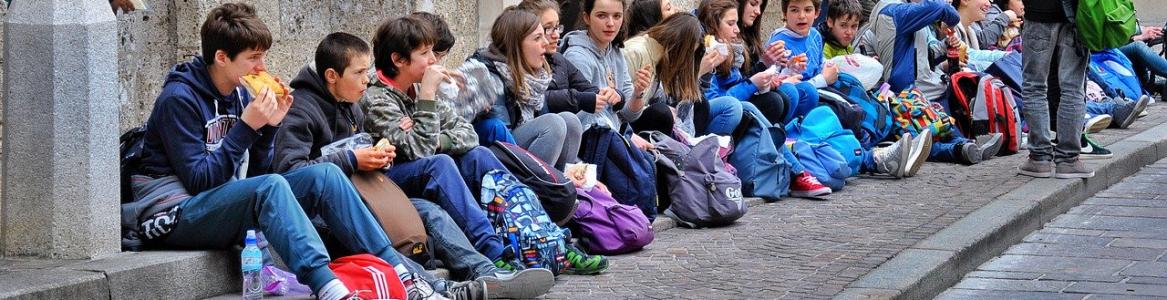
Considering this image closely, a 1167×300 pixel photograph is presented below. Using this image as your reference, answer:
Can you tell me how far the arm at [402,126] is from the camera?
6.79 m

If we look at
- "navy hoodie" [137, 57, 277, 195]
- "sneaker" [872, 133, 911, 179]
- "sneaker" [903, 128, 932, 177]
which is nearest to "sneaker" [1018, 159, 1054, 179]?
"sneaker" [903, 128, 932, 177]

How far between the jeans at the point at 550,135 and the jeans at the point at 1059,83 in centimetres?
335

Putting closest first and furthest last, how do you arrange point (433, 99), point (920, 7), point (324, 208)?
point (324, 208), point (433, 99), point (920, 7)

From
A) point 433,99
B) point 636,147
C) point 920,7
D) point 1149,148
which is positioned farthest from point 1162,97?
point 433,99

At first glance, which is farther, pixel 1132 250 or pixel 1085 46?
pixel 1085 46

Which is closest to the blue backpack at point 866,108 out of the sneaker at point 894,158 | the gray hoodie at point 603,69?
the sneaker at point 894,158

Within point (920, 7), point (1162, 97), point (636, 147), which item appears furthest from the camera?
point (1162, 97)

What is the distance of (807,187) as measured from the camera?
9.27 m

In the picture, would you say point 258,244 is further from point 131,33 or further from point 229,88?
point 131,33

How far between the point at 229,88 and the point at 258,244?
546 mm

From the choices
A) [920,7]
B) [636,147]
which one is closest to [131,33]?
[636,147]

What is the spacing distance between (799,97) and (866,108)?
0.78m

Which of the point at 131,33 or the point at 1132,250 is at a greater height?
the point at 131,33

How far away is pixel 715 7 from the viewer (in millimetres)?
9500
